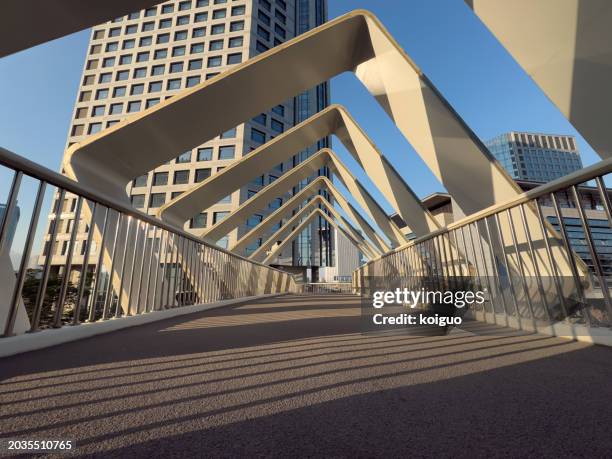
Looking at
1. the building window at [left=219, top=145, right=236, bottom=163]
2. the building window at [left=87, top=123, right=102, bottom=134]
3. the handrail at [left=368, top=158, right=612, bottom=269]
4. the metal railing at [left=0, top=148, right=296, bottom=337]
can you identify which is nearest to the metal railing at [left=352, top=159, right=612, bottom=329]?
the handrail at [left=368, top=158, right=612, bottom=269]

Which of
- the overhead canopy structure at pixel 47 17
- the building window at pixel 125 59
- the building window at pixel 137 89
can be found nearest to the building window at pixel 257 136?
the building window at pixel 137 89

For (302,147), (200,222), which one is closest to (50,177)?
(302,147)

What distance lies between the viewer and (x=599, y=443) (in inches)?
28.5

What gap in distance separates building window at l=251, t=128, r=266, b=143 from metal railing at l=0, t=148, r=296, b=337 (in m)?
22.2

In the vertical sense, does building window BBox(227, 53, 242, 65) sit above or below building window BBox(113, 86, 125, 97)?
above

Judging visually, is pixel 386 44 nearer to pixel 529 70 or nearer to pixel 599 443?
pixel 529 70

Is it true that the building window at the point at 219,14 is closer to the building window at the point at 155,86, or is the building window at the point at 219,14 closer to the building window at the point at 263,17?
the building window at the point at 263,17

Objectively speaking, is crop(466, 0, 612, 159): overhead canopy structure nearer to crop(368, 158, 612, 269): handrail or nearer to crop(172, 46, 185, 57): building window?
crop(368, 158, 612, 269): handrail

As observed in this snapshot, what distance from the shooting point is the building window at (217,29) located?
28594 mm

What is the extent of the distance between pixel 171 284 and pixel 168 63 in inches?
1290

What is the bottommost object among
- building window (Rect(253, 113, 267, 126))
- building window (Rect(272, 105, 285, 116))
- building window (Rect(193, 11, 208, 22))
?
building window (Rect(253, 113, 267, 126))

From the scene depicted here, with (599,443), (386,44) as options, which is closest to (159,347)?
(599,443)

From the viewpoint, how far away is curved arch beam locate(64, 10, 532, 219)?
404 centimetres

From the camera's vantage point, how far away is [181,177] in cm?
2567
